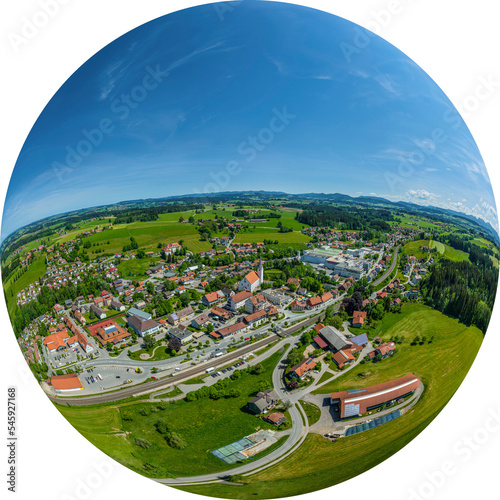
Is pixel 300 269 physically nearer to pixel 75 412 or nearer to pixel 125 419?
pixel 125 419

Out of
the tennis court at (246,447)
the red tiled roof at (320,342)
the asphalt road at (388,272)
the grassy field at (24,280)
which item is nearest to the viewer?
the tennis court at (246,447)

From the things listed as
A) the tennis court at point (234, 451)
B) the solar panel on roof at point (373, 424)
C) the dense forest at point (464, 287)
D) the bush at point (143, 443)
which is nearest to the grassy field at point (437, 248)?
the dense forest at point (464, 287)

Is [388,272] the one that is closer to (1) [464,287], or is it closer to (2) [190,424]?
(1) [464,287]

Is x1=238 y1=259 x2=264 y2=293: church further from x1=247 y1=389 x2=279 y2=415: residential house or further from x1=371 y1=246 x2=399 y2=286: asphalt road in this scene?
x1=371 y1=246 x2=399 y2=286: asphalt road

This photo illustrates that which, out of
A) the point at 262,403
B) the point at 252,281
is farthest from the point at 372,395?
the point at 252,281

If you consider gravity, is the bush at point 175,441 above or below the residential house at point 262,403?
below

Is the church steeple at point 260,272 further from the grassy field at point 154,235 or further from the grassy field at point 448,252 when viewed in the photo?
the grassy field at point 448,252

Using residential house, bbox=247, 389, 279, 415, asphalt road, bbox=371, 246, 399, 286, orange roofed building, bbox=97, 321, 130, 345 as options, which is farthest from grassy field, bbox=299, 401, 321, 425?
orange roofed building, bbox=97, 321, 130, 345
